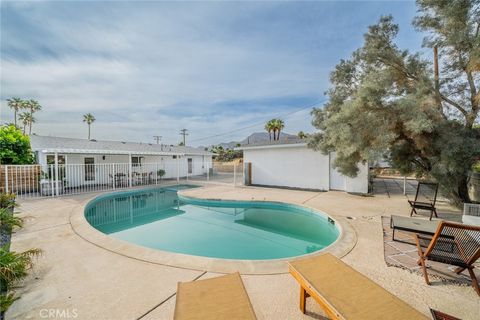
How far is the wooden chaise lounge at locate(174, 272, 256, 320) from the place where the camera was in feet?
6.31

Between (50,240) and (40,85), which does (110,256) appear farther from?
(40,85)

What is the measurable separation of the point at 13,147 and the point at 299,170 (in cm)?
1681

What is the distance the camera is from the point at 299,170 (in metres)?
Result: 13.5

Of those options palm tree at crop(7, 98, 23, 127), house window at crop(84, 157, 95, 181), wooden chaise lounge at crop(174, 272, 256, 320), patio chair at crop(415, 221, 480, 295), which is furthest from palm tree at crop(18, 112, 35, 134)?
patio chair at crop(415, 221, 480, 295)

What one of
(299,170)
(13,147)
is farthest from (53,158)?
(299,170)

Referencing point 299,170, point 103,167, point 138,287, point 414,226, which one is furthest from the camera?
point 103,167

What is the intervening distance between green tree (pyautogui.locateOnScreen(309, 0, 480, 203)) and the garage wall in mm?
5132

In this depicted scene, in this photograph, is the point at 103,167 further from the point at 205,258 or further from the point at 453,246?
the point at 453,246

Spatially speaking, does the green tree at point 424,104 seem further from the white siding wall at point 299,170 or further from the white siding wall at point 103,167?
the white siding wall at point 103,167

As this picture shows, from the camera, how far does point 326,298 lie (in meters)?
2.06

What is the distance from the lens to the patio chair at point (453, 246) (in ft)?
9.84

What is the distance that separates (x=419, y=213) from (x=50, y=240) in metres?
10.8

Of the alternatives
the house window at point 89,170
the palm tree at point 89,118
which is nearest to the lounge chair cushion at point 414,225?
the house window at point 89,170

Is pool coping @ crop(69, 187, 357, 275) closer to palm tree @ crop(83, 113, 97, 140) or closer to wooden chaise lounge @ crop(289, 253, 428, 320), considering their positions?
wooden chaise lounge @ crop(289, 253, 428, 320)
